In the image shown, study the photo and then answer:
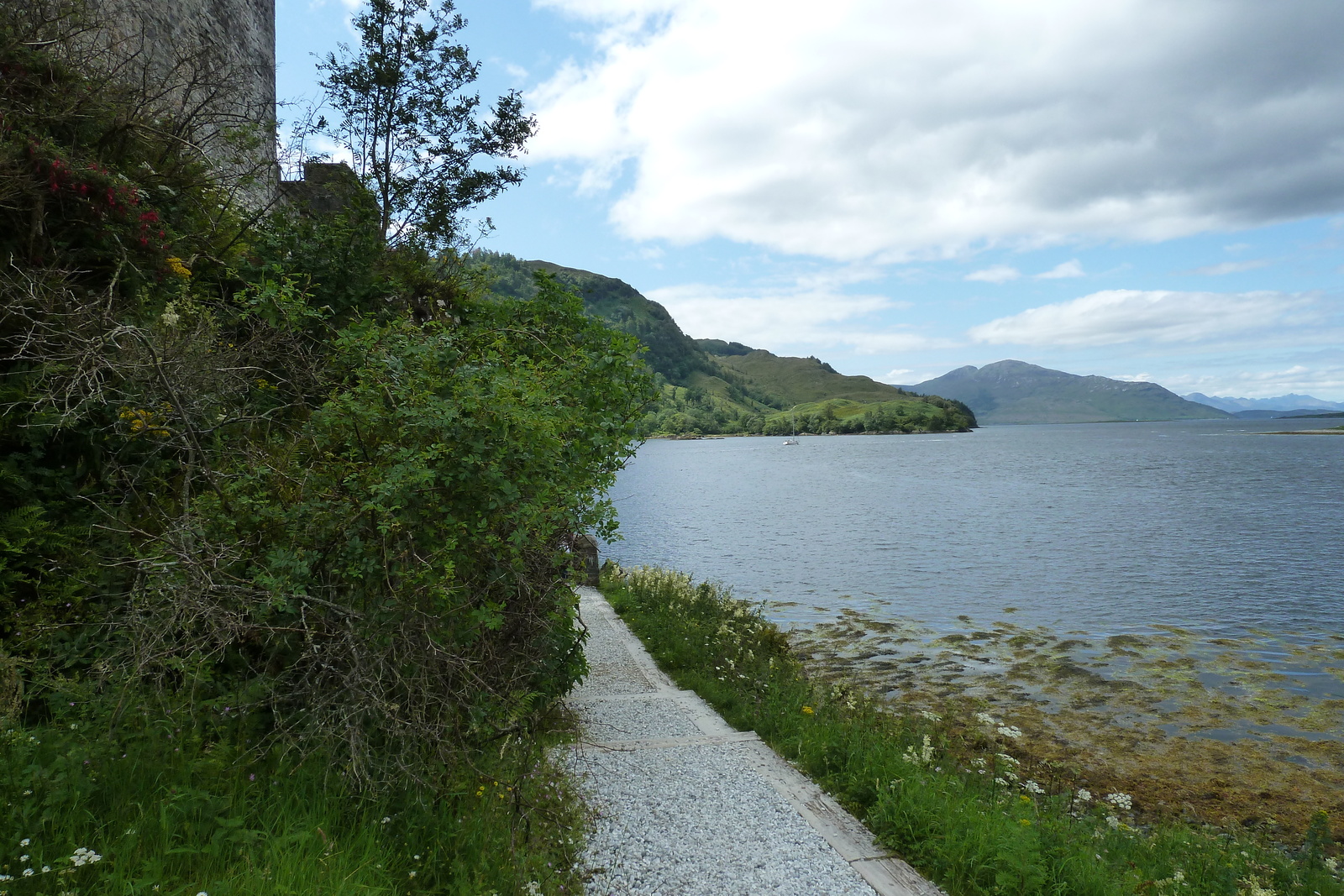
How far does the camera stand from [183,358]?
4.60 m

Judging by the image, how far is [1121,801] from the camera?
8078 millimetres

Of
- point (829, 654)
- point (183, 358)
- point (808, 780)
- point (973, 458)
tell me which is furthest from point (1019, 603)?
point (973, 458)

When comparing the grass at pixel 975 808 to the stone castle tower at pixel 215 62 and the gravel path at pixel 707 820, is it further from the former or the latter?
the stone castle tower at pixel 215 62

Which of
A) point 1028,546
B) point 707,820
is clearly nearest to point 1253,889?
point 707,820

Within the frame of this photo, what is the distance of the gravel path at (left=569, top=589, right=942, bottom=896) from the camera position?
507 cm

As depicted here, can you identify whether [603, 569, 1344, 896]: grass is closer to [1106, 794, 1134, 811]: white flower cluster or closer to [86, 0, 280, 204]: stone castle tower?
[1106, 794, 1134, 811]: white flower cluster

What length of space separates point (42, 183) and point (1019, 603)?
2099 cm

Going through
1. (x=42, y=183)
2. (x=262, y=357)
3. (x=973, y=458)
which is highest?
(x=42, y=183)

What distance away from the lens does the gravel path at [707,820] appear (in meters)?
5.07

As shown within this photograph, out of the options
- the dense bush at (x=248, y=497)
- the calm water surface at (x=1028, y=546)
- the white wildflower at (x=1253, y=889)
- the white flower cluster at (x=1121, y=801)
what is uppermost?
the dense bush at (x=248, y=497)

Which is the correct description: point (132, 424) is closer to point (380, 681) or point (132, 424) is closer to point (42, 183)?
point (42, 183)

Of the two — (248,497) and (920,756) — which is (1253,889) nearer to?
(920,756)

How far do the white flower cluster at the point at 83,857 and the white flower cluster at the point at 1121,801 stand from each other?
8.80 meters

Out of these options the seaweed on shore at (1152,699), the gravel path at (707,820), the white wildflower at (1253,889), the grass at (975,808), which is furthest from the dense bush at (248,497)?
the seaweed on shore at (1152,699)
